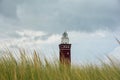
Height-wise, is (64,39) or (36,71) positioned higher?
(64,39)

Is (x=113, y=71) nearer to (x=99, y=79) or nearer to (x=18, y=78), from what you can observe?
(x=99, y=79)

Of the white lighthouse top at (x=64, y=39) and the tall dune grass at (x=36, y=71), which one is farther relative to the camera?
the white lighthouse top at (x=64, y=39)

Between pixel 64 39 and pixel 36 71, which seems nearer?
pixel 36 71

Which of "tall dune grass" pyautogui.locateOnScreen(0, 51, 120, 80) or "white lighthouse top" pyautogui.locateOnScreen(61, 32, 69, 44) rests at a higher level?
→ "white lighthouse top" pyautogui.locateOnScreen(61, 32, 69, 44)

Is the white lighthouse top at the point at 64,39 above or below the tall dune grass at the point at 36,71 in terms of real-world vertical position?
above

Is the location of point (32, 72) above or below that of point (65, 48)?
below

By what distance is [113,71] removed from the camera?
17.8ft

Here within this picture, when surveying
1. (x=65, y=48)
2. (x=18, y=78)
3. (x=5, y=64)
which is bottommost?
(x=18, y=78)

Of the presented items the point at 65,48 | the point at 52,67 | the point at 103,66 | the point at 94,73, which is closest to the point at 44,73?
the point at 52,67

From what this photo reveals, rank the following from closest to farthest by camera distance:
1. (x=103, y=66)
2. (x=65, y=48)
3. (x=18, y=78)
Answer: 1. (x=18, y=78)
2. (x=103, y=66)
3. (x=65, y=48)

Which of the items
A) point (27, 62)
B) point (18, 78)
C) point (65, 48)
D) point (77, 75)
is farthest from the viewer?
point (65, 48)

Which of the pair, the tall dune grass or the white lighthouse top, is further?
the white lighthouse top

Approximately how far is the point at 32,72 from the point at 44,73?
32 centimetres

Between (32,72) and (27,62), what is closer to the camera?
(32,72)
